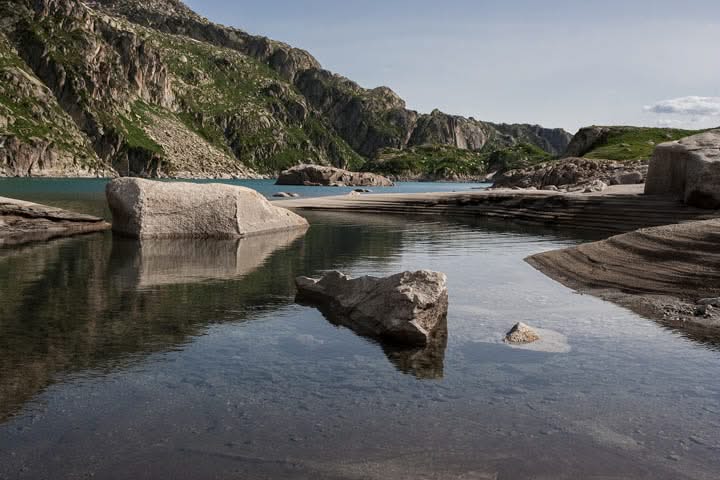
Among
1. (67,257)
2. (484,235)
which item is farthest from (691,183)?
(67,257)

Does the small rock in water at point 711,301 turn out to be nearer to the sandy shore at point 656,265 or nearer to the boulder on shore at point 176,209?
the sandy shore at point 656,265

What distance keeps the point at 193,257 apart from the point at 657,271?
54.1ft

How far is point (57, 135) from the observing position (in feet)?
635

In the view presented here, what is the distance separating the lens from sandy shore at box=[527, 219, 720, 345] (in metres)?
14.2

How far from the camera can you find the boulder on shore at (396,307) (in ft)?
38.9

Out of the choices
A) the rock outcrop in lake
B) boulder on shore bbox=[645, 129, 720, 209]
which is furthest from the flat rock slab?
the rock outcrop in lake

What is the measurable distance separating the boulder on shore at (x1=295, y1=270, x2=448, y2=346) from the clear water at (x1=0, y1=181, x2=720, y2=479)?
0.51 m

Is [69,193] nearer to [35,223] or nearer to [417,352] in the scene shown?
[35,223]

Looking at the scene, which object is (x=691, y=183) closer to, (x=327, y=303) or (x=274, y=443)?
(x=327, y=303)

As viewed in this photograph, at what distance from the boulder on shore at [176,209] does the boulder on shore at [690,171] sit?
25.9 metres

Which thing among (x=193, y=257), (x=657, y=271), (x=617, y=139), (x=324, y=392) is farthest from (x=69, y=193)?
(x=617, y=139)

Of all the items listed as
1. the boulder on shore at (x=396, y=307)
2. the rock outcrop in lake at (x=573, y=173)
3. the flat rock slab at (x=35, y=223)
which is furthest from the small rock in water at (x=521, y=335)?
the rock outcrop in lake at (x=573, y=173)

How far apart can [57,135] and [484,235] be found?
194 m

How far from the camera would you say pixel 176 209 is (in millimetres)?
29016
